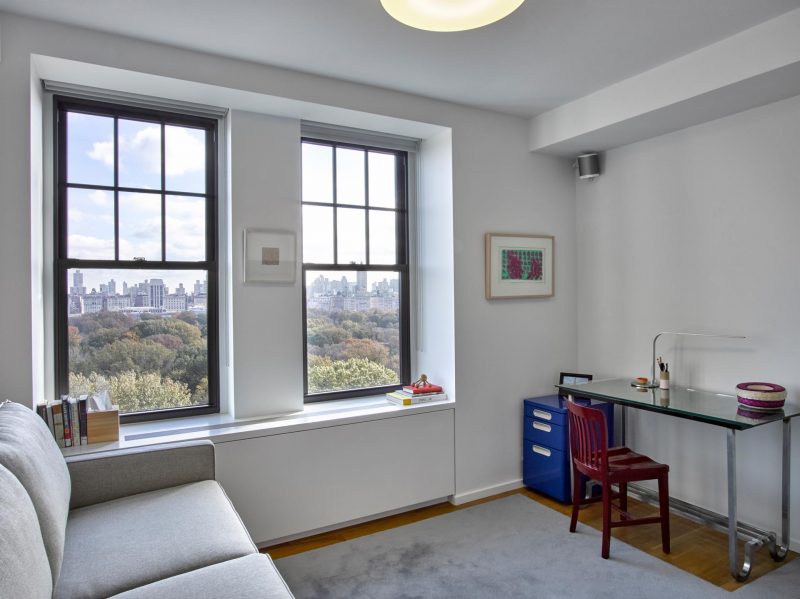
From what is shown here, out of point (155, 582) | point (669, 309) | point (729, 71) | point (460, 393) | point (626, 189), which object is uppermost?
point (729, 71)

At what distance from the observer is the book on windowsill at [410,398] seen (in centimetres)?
341

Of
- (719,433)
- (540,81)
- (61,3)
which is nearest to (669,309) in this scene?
(719,433)

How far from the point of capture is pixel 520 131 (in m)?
3.82

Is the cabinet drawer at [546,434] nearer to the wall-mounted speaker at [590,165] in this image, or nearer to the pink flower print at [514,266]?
the pink flower print at [514,266]

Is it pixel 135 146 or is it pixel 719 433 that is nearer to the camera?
pixel 135 146

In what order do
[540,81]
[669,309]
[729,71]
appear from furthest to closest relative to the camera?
[669,309], [540,81], [729,71]

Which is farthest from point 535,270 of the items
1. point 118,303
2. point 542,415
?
point 118,303

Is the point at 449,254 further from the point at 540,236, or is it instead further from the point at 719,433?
Answer: the point at 719,433

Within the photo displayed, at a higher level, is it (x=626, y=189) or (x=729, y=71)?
(x=729, y=71)

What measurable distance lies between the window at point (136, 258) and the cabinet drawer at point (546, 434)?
2.11 metres

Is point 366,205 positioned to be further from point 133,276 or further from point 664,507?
point 664,507

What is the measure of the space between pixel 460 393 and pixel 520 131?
1916 millimetres

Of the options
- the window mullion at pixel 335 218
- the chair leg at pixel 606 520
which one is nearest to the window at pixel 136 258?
the window mullion at pixel 335 218

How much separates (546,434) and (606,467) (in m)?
0.83
